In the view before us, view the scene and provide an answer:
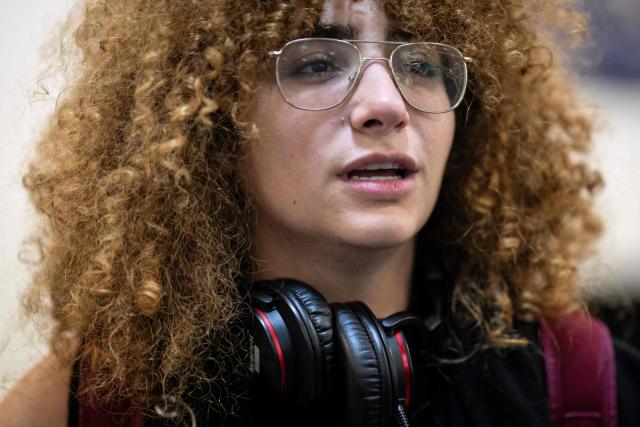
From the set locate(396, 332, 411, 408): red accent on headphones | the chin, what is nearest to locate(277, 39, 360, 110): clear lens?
the chin

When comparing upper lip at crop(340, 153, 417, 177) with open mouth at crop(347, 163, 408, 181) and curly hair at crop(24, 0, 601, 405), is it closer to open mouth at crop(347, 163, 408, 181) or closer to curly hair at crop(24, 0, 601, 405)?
open mouth at crop(347, 163, 408, 181)

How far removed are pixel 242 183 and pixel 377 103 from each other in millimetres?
366

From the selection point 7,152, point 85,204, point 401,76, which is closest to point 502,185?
point 401,76

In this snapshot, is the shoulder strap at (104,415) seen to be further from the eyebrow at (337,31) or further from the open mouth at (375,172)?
the eyebrow at (337,31)

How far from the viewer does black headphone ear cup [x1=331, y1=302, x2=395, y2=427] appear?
1402 millimetres

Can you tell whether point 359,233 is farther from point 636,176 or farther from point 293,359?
point 636,176

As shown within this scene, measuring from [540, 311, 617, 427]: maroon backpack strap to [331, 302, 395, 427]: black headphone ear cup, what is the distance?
537 millimetres

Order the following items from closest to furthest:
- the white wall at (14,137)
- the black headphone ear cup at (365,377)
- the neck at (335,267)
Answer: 1. the black headphone ear cup at (365,377)
2. the neck at (335,267)
3. the white wall at (14,137)

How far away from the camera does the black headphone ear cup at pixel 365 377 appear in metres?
1.40

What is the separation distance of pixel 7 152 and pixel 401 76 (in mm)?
1323

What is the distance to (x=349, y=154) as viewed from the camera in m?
1.55

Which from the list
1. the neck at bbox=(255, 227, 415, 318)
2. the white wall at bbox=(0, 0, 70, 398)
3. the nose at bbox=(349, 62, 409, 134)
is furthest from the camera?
the white wall at bbox=(0, 0, 70, 398)

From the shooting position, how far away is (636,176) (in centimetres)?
341

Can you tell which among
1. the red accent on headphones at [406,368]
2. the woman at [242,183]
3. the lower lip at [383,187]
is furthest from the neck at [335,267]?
the red accent on headphones at [406,368]
